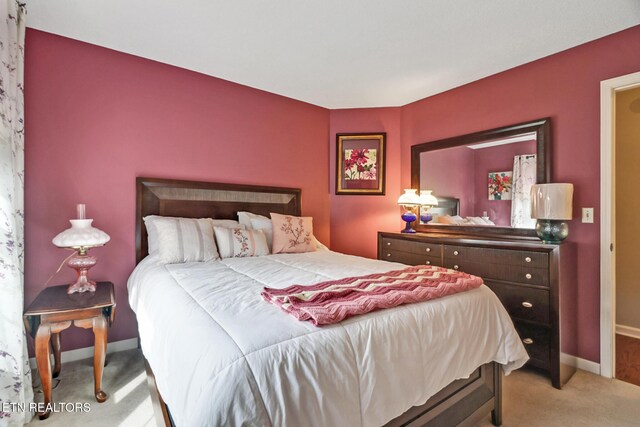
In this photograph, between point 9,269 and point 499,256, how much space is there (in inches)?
125

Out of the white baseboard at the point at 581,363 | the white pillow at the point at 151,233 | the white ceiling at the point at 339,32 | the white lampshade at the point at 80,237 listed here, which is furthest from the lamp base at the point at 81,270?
the white baseboard at the point at 581,363

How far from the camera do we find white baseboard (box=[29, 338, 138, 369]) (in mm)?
2355

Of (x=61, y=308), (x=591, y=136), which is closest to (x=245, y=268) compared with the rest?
(x=61, y=308)

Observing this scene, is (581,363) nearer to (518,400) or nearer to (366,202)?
(518,400)

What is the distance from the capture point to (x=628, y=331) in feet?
9.77

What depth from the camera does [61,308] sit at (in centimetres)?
179

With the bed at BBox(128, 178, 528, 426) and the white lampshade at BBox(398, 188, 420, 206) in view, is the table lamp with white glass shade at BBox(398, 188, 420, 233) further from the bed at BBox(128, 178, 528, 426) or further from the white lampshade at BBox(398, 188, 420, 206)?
the bed at BBox(128, 178, 528, 426)

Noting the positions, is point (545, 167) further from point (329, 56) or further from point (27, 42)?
point (27, 42)

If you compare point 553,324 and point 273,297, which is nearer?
point 273,297

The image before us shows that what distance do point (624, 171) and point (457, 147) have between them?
5.19 feet

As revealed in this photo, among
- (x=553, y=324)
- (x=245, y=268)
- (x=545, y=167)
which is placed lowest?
(x=553, y=324)

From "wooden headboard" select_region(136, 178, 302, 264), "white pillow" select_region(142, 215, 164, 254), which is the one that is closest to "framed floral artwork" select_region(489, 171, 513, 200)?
"wooden headboard" select_region(136, 178, 302, 264)

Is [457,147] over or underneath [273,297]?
over

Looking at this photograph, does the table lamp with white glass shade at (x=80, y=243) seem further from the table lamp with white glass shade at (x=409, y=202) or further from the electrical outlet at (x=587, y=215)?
the electrical outlet at (x=587, y=215)
